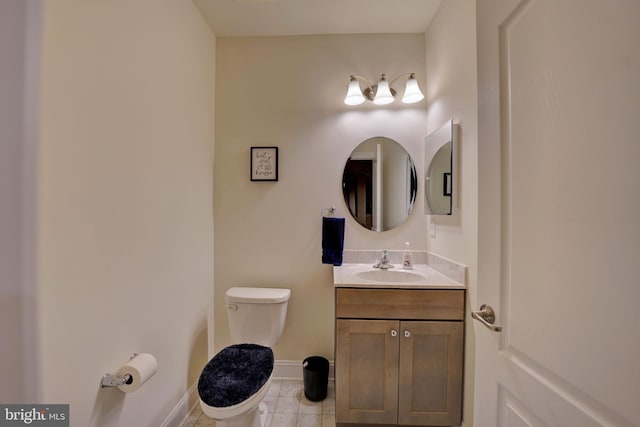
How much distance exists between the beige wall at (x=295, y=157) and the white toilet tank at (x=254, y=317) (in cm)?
26

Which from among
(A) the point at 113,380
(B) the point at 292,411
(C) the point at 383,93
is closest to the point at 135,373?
(A) the point at 113,380

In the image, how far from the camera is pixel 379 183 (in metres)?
1.92

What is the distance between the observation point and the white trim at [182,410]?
138cm

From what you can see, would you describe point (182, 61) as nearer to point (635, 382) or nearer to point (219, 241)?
point (219, 241)

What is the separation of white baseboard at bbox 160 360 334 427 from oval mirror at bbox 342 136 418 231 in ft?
3.75

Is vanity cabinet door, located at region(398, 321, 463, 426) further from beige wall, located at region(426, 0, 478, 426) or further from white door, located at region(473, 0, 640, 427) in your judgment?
white door, located at region(473, 0, 640, 427)

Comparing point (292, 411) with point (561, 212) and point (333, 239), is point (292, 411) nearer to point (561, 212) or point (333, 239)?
point (333, 239)

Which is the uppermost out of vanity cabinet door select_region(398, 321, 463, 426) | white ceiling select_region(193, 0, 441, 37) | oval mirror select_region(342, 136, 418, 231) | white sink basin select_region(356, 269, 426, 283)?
white ceiling select_region(193, 0, 441, 37)

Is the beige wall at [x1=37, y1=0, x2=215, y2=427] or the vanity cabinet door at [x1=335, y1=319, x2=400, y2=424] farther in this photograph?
the vanity cabinet door at [x1=335, y1=319, x2=400, y2=424]

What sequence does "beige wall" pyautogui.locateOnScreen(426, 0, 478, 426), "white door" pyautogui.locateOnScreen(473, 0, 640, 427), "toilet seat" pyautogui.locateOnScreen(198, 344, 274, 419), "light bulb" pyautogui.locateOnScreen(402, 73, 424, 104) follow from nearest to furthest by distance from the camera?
"white door" pyautogui.locateOnScreen(473, 0, 640, 427) → "toilet seat" pyautogui.locateOnScreen(198, 344, 274, 419) → "beige wall" pyautogui.locateOnScreen(426, 0, 478, 426) → "light bulb" pyautogui.locateOnScreen(402, 73, 424, 104)

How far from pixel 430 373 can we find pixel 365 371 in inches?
13.8

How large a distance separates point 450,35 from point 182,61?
1.59m

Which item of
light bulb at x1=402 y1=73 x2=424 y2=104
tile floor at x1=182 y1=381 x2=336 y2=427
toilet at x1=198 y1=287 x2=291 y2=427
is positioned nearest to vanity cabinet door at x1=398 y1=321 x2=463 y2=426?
tile floor at x1=182 y1=381 x2=336 y2=427

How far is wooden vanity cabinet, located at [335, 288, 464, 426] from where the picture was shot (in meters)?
1.37
